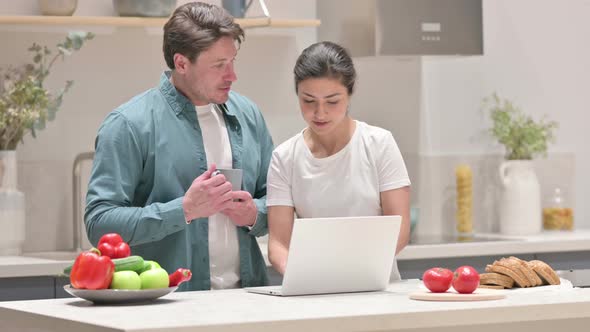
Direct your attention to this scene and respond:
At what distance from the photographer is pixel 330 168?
10.5 feet

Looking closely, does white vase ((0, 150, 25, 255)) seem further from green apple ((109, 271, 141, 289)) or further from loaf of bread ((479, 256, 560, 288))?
loaf of bread ((479, 256, 560, 288))

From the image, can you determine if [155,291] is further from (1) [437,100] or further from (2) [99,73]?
(1) [437,100]

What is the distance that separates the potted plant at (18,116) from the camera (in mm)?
4305

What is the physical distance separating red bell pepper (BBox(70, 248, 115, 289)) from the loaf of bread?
3.05ft

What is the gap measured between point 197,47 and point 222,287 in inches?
26.0

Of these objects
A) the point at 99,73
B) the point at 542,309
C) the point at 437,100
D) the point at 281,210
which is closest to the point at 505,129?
the point at 437,100

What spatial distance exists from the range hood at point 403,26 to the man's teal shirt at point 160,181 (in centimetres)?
164

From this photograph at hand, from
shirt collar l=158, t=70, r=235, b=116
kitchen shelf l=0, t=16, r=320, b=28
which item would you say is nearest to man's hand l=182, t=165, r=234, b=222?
shirt collar l=158, t=70, r=235, b=116

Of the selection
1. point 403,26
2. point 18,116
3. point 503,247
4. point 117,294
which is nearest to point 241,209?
point 117,294

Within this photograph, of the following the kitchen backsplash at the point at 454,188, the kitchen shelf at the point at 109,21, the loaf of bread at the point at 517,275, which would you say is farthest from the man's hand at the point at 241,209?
the kitchen backsplash at the point at 454,188

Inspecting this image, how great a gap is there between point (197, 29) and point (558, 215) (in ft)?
8.86

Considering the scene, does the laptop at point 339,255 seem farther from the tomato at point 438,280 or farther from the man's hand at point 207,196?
the man's hand at point 207,196

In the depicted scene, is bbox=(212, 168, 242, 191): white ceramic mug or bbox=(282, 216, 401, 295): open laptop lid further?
bbox=(212, 168, 242, 191): white ceramic mug

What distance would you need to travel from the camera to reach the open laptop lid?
8.75 ft
